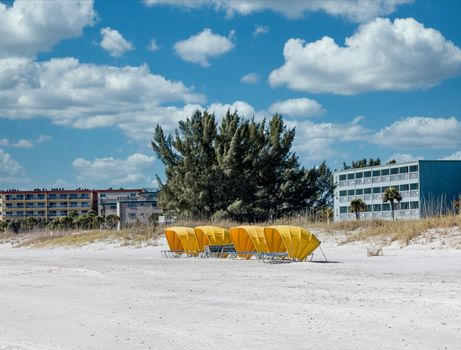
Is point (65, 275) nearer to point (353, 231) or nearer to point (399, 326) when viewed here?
point (399, 326)

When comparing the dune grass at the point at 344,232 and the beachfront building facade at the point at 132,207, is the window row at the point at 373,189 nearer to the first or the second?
the beachfront building facade at the point at 132,207

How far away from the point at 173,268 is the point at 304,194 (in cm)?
3332

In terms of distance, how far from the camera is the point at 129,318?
38.5 ft

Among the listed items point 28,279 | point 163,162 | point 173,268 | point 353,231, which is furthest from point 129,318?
point 163,162

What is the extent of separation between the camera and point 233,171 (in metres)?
51.4

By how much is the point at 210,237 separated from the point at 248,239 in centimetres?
244

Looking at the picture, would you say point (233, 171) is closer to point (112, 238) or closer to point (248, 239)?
point (112, 238)

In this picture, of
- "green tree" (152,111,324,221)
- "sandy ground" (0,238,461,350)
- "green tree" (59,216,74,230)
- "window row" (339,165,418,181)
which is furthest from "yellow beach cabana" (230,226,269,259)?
"window row" (339,165,418,181)

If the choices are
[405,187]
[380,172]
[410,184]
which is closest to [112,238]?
[410,184]

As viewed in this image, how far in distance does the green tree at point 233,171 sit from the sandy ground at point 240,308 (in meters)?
29.5

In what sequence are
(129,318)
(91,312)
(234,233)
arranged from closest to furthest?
(129,318) < (91,312) < (234,233)

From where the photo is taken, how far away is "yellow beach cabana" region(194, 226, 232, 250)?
95.6 feet

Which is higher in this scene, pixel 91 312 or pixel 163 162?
pixel 163 162

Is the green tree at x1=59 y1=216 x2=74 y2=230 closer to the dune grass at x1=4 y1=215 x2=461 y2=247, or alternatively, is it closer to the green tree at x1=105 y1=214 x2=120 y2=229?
the green tree at x1=105 y1=214 x2=120 y2=229
